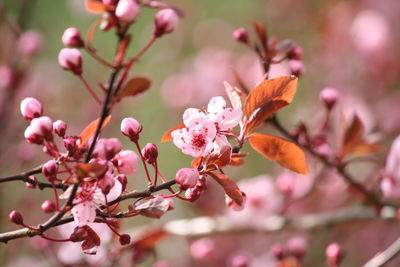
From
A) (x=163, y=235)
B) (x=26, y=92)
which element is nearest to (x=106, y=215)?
(x=163, y=235)

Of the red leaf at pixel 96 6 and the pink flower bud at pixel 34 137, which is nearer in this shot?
the pink flower bud at pixel 34 137

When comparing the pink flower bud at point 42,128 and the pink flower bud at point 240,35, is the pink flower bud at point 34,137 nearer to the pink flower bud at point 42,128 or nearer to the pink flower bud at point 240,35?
the pink flower bud at point 42,128

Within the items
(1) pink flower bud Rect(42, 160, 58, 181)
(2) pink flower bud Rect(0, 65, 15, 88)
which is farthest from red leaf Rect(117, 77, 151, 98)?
(2) pink flower bud Rect(0, 65, 15, 88)

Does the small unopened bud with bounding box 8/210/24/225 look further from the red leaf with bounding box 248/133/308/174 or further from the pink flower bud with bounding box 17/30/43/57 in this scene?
the pink flower bud with bounding box 17/30/43/57

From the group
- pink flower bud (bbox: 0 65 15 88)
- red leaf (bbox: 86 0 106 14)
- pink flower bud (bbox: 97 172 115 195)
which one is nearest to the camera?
pink flower bud (bbox: 97 172 115 195)

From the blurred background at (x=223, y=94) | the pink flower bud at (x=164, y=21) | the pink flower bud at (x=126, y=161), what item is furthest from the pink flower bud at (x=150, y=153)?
the blurred background at (x=223, y=94)

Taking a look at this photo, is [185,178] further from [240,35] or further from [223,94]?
[223,94]

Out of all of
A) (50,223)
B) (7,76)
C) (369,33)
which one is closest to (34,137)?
(50,223)
